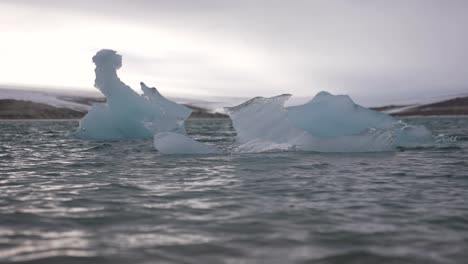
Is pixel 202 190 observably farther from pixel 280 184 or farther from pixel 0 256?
pixel 0 256

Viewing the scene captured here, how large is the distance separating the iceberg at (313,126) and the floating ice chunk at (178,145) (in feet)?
3.94

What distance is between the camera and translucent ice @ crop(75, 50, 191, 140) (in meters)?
19.7

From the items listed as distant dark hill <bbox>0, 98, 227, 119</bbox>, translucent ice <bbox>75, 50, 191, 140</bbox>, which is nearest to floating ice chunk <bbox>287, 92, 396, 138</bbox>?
translucent ice <bbox>75, 50, 191, 140</bbox>

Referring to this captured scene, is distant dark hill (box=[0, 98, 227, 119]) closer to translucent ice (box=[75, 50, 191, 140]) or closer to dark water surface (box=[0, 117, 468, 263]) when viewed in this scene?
translucent ice (box=[75, 50, 191, 140])

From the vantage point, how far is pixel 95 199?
6.56 metres

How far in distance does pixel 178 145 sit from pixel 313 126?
368 centimetres

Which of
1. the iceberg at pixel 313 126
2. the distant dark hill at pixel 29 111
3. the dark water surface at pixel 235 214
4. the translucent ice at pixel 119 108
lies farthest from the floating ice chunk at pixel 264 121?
the distant dark hill at pixel 29 111

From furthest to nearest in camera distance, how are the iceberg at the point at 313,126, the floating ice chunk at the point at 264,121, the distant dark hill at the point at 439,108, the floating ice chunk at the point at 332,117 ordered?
the distant dark hill at the point at 439,108
the floating ice chunk at the point at 264,121
the iceberg at the point at 313,126
the floating ice chunk at the point at 332,117

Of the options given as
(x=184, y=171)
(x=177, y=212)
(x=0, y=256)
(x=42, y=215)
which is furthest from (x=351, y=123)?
(x=0, y=256)

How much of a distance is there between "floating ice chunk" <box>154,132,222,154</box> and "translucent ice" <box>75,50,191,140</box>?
575cm

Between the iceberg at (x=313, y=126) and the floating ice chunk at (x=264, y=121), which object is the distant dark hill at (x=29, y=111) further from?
the iceberg at (x=313, y=126)

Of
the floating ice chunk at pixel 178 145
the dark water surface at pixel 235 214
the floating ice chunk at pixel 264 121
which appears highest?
the floating ice chunk at pixel 264 121

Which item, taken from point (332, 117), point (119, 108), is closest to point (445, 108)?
point (119, 108)

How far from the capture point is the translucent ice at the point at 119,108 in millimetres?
19672
